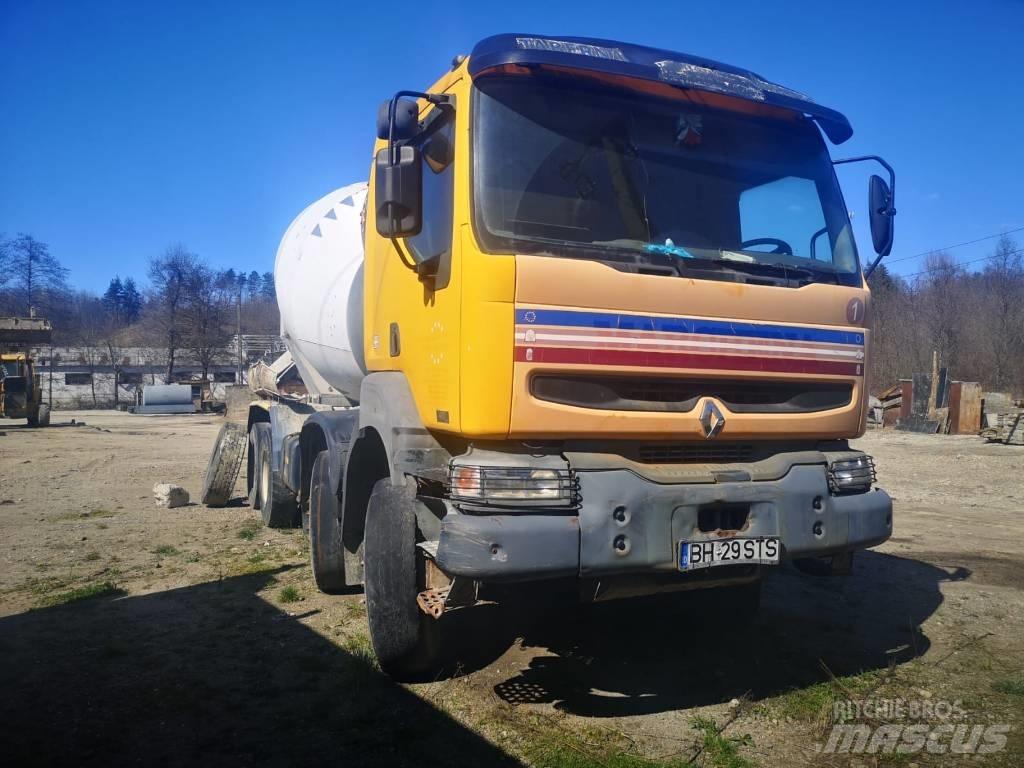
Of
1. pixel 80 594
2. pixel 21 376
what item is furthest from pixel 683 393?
pixel 21 376

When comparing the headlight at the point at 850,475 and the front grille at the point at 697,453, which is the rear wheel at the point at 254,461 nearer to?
the front grille at the point at 697,453

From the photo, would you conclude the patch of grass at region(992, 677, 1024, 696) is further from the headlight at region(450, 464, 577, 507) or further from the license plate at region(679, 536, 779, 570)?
the headlight at region(450, 464, 577, 507)

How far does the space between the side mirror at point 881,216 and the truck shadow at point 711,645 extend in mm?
2562

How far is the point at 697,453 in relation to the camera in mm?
3906

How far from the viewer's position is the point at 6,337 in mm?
25484

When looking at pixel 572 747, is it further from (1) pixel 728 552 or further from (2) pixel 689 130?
(2) pixel 689 130

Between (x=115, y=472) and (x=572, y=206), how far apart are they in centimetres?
1299

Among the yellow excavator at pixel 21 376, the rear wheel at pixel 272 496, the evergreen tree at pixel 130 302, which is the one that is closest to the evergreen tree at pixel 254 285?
the evergreen tree at pixel 130 302

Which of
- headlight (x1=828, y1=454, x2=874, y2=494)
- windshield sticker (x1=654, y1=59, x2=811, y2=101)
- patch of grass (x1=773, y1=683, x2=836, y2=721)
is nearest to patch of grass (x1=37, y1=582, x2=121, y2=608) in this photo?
patch of grass (x1=773, y1=683, x2=836, y2=721)

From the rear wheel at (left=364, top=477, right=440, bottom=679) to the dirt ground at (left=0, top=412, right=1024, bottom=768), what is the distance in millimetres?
245

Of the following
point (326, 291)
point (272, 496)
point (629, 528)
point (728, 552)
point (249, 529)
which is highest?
point (326, 291)

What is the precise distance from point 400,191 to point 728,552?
240 cm

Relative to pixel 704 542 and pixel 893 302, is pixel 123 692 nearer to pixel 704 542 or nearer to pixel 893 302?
pixel 704 542

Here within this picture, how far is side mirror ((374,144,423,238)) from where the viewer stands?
12.6 ft
